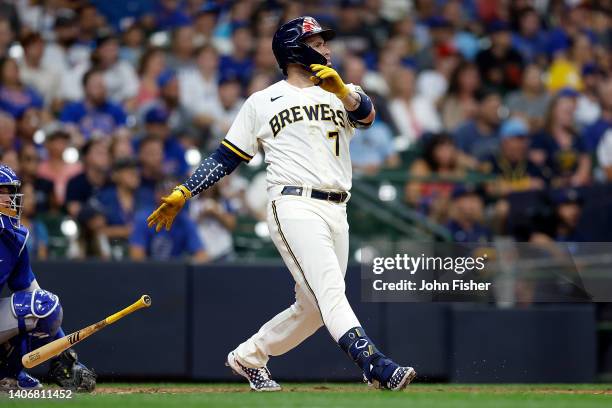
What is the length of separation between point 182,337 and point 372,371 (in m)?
2.96

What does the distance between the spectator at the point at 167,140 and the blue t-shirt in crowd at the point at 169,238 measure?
1363 mm

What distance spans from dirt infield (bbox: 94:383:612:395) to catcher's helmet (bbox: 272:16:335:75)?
79.0 inches

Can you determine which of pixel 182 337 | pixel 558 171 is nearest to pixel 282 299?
pixel 182 337

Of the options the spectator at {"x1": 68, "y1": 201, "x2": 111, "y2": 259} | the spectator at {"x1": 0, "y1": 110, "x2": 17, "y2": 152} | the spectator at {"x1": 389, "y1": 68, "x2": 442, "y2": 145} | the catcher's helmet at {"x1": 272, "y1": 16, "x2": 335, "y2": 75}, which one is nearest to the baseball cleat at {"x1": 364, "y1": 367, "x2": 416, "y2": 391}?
the catcher's helmet at {"x1": 272, "y1": 16, "x2": 335, "y2": 75}

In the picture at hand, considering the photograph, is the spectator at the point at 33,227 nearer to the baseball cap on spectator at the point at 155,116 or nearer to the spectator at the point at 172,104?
the baseball cap on spectator at the point at 155,116

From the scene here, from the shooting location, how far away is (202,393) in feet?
24.2

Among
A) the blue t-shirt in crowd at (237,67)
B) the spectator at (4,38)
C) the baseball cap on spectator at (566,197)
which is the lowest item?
the baseball cap on spectator at (566,197)

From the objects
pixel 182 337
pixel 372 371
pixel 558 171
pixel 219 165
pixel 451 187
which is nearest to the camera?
pixel 372 371

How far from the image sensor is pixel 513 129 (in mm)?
12719

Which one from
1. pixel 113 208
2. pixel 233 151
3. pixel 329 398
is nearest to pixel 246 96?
pixel 113 208

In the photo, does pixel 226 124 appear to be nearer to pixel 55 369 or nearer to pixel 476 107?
pixel 476 107

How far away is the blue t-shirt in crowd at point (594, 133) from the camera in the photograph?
13.0 meters

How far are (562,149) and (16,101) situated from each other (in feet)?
18.2

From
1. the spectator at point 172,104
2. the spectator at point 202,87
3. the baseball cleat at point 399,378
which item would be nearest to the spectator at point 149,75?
the spectator at point 172,104
